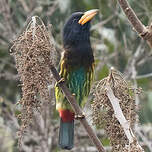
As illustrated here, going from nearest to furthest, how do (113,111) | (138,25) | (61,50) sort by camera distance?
(138,25) → (113,111) → (61,50)

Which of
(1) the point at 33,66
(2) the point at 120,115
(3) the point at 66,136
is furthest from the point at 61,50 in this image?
(2) the point at 120,115

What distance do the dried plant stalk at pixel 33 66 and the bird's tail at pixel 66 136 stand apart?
1.07m

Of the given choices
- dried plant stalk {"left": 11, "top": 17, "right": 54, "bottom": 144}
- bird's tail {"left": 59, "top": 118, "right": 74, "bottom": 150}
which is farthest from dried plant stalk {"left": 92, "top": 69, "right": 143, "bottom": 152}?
bird's tail {"left": 59, "top": 118, "right": 74, "bottom": 150}

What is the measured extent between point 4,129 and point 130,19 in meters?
2.88

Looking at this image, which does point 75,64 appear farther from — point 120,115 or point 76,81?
point 120,115

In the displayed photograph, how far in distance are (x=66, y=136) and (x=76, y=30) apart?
0.68m

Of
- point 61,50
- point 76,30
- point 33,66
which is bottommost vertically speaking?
point 33,66

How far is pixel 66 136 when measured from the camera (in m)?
2.88

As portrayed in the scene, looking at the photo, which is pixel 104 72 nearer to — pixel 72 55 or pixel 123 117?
pixel 72 55

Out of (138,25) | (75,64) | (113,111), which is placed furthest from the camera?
(75,64)

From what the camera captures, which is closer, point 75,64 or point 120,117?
point 120,117

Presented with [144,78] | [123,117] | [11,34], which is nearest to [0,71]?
[11,34]

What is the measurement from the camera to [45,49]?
70.1 inches

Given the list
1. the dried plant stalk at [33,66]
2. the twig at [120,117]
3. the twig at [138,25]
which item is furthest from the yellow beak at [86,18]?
the twig at [138,25]
